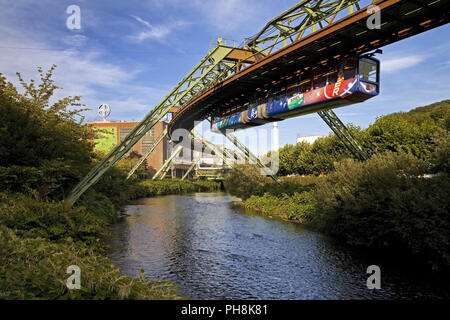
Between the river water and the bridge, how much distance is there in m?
6.12

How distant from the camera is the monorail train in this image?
14.5 meters

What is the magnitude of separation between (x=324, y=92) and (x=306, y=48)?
2.31m

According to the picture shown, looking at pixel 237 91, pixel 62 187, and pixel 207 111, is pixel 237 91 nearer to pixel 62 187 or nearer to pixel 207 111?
pixel 207 111

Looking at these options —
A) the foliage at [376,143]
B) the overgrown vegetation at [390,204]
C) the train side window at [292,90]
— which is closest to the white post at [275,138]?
the foliage at [376,143]

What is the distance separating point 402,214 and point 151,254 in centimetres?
1056

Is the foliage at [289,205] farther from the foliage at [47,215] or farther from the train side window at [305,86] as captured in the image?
the foliage at [47,215]

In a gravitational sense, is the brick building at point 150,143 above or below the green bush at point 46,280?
above

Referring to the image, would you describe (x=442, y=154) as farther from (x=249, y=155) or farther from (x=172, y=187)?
(x=172, y=187)

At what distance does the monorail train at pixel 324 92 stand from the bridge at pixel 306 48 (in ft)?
1.82

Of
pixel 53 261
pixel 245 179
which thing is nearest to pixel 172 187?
pixel 245 179

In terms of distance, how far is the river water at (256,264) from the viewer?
394 inches

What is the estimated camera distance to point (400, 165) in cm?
1567

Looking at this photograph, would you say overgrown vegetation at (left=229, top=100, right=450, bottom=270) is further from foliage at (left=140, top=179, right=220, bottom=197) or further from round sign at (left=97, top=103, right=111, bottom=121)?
round sign at (left=97, top=103, right=111, bottom=121)

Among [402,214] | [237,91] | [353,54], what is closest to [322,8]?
[353,54]
